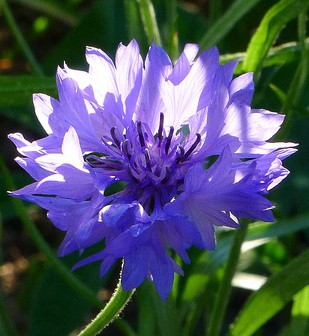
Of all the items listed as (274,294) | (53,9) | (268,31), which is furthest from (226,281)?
(53,9)

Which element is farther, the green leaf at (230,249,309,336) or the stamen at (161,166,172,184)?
the green leaf at (230,249,309,336)

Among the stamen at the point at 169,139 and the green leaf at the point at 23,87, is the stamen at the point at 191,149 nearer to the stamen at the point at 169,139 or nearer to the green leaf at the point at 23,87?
the stamen at the point at 169,139

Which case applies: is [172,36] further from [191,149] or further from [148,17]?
[191,149]

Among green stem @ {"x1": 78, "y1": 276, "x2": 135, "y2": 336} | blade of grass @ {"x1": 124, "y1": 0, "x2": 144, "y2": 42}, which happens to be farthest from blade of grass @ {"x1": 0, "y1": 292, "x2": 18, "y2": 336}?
blade of grass @ {"x1": 124, "y1": 0, "x2": 144, "y2": 42}

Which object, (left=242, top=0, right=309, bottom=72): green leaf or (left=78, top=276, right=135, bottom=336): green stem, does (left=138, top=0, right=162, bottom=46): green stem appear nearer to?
(left=242, top=0, right=309, bottom=72): green leaf

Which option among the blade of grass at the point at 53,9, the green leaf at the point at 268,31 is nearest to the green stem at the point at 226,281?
the green leaf at the point at 268,31

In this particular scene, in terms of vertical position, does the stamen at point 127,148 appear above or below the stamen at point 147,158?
above
